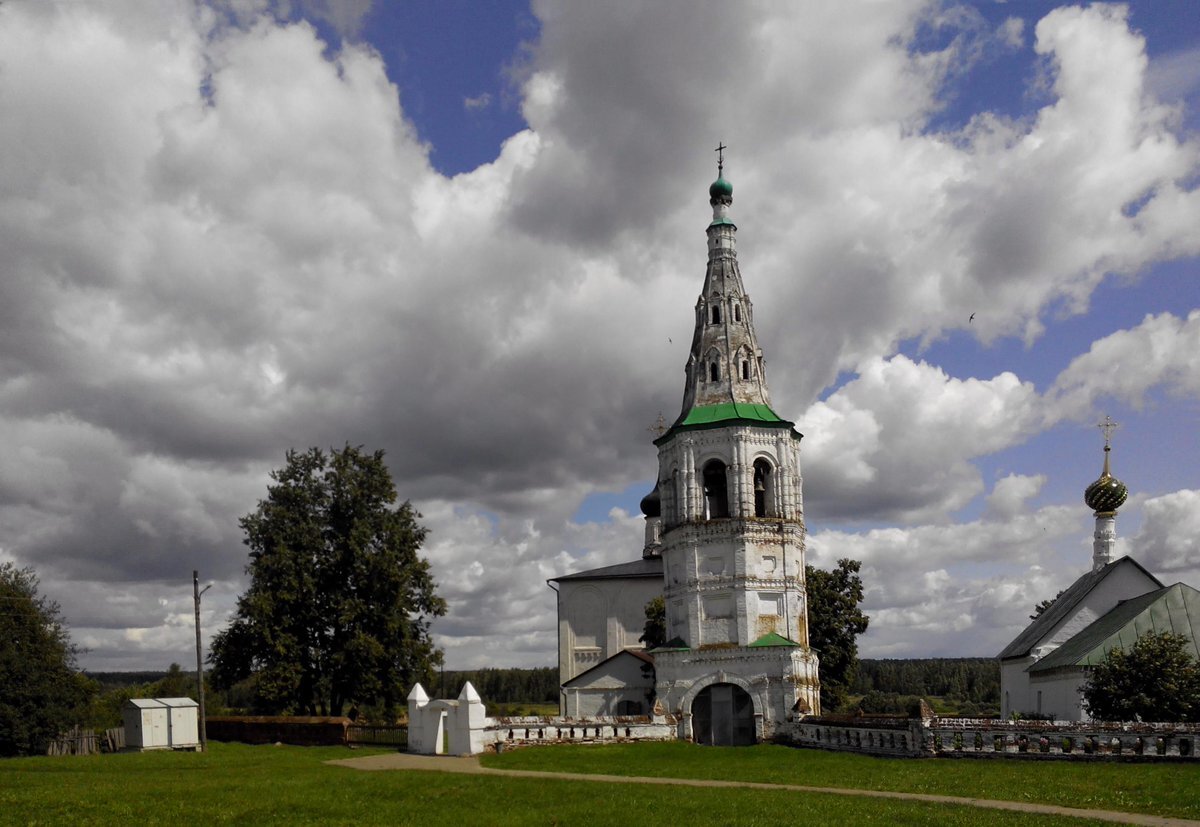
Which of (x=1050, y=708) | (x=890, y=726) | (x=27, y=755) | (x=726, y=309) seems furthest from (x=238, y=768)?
(x=1050, y=708)

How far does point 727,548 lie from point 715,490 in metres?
3.32

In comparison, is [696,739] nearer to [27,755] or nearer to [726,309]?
[726,309]

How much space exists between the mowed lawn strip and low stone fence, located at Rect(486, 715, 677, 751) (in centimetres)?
87

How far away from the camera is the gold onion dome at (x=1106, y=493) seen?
52469 mm

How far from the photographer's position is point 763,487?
3994 centimetres

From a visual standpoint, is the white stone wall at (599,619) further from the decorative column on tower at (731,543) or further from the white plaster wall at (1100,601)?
the white plaster wall at (1100,601)

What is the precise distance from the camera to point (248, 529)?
1694 inches

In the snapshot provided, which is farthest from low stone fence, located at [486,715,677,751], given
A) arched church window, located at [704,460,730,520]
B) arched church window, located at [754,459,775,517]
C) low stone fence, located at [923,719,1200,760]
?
low stone fence, located at [923,719,1200,760]

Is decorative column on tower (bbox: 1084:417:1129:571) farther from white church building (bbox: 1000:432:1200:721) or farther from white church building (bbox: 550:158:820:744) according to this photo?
white church building (bbox: 550:158:820:744)

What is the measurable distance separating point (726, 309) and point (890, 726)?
58.4 feet

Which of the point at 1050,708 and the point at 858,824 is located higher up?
the point at 858,824

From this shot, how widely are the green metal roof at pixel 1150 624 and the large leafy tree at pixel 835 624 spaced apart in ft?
28.3

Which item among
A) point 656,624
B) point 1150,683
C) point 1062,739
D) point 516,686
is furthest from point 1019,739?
point 516,686

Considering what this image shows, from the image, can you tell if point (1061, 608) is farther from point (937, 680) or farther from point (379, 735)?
point (937, 680)
